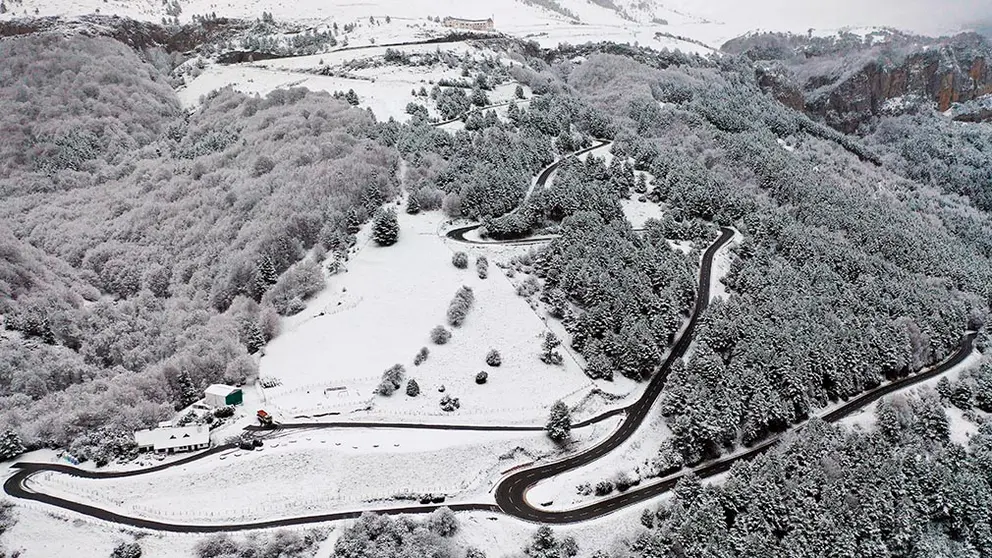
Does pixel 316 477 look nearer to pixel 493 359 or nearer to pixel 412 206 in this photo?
pixel 493 359

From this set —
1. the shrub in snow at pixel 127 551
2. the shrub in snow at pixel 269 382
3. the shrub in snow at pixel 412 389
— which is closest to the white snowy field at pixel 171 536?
the shrub in snow at pixel 127 551

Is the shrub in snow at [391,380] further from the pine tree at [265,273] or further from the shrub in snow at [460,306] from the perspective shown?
the pine tree at [265,273]

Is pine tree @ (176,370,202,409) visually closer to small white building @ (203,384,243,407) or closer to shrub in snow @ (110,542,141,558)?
small white building @ (203,384,243,407)

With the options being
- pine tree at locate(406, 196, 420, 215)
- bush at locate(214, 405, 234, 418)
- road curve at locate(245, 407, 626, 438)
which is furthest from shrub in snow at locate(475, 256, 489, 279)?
bush at locate(214, 405, 234, 418)

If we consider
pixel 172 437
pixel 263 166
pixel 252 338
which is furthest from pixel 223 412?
pixel 263 166

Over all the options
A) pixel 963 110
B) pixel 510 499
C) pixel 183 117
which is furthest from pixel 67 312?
pixel 963 110
